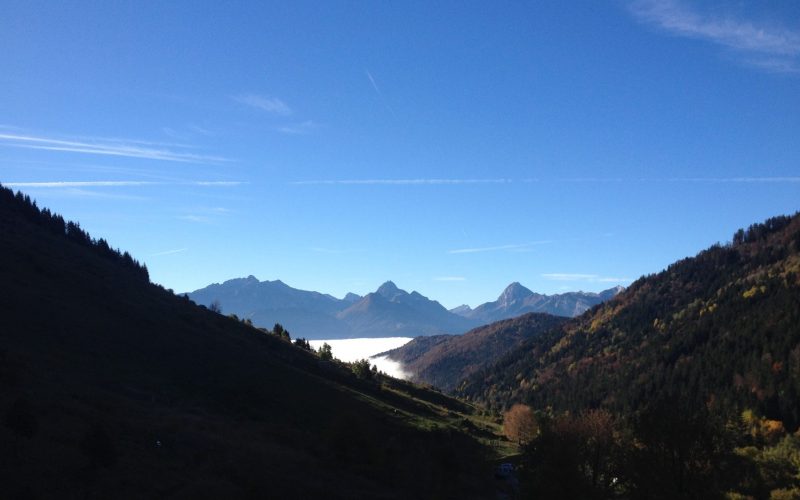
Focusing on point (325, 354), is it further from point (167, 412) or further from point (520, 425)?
point (167, 412)

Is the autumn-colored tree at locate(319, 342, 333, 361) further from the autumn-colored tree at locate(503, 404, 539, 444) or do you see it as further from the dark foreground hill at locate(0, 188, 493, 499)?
the autumn-colored tree at locate(503, 404, 539, 444)

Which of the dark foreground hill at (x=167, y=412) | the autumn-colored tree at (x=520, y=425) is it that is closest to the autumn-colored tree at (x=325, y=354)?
the dark foreground hill at (x=167, y=412)

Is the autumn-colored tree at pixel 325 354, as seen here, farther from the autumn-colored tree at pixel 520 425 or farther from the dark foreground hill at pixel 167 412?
the autumn-colored tree at pixel 520 425

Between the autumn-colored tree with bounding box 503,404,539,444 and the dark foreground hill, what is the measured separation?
970 cm

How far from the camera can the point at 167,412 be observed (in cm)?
5512

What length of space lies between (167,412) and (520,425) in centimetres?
8707

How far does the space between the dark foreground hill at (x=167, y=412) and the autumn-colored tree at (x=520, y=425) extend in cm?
970

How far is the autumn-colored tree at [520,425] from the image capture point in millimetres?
118188

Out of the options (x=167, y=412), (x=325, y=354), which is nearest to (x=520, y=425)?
(x=325, y=354)

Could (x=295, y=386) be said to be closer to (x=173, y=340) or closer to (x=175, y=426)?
(x=173, y=340)

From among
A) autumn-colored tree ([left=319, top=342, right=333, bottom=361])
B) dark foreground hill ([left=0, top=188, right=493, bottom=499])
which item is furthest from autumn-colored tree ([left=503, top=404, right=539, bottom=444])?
autumn-colored tree ([left=319, top=342, right=333, bottom=361])

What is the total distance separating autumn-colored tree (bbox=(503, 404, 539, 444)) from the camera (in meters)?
118

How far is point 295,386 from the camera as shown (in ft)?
289

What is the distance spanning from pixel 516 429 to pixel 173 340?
78.0 m
